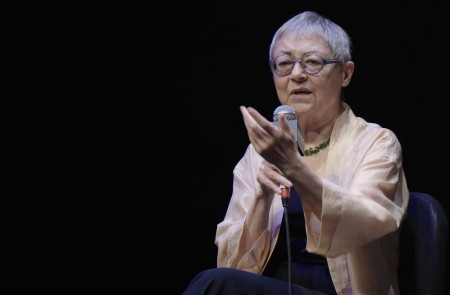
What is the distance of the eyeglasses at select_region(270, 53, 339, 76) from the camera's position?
1869mm

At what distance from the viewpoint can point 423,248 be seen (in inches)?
66.6

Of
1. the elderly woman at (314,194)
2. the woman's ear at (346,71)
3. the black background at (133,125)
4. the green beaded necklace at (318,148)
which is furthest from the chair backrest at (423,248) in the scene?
the black background at (133,125)

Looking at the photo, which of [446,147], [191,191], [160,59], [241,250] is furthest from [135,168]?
[446,147]

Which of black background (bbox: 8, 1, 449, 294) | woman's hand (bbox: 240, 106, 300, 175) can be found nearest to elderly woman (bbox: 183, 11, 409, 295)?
woman's hand (bbox: 240, 106, 300, 175)

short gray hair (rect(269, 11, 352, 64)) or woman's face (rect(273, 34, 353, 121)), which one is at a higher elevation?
short gray hair (rect(269, 11, 352, 64))

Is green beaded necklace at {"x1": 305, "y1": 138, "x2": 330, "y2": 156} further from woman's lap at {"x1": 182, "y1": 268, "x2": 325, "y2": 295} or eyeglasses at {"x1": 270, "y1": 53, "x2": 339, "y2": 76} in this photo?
woman's lap at {"x1": 182, "y1": 268, "x2": 325, "y2": 295}

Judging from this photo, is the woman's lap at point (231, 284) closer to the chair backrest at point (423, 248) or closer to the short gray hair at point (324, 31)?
the chair backrest at point (423, 248)

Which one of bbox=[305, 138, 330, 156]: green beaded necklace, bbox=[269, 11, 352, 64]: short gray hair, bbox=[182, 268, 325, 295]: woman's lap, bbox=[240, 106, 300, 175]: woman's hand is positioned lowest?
bbox=[182, 268, 325, 295]: woman's lap

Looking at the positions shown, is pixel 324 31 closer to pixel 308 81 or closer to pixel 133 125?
pixel 308 81

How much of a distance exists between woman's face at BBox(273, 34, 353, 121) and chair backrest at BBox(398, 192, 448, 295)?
38 cm

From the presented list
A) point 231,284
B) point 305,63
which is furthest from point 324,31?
point 231,284

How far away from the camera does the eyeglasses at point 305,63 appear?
6.13 ft

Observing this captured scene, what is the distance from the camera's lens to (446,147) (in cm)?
240

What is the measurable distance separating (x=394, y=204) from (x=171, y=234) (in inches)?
49.2
